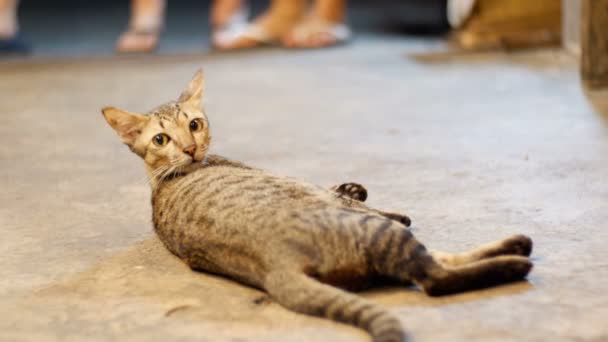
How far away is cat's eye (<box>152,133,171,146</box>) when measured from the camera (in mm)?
2833

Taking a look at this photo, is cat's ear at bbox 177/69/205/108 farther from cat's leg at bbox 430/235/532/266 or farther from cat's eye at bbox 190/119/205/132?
cat's leg at bbox 430/235/532/266

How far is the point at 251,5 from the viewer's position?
8.29 metres

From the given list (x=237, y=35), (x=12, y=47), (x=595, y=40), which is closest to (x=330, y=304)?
(x=595, y=40)

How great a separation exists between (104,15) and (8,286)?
560 centimetres

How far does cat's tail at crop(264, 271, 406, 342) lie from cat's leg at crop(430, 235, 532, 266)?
356mm

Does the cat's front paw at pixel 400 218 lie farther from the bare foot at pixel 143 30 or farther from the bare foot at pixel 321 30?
the bare foot at pixel 143 30

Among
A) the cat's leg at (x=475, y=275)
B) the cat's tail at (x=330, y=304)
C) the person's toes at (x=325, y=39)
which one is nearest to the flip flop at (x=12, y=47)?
the person's toes at (x=325, y=39)

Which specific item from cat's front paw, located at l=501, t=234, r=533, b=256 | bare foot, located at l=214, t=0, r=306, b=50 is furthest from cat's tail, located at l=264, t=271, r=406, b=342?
bare foot, located at l=214, t=0, r=306, b=50

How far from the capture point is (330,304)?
220cm

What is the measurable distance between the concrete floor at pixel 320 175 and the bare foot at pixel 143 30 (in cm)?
23

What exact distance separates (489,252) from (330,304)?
494mm

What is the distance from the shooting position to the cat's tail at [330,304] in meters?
2.08

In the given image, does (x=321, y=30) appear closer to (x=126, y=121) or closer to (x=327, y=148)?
(x=327, y=148)

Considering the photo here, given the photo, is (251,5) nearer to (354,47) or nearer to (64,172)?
(354,47)
